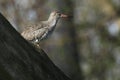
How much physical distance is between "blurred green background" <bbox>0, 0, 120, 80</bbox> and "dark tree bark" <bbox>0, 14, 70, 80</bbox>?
15314 mm

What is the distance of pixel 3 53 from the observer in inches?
159

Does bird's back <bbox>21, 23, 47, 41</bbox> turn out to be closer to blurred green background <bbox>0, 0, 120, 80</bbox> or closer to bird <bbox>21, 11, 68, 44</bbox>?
bird <bbox>21, 11, 68, 44</bbox>

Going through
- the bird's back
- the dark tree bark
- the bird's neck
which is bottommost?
the dark tree bark

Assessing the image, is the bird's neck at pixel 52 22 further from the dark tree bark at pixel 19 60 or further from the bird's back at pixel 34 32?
the dark tree bark at pixel 19 60

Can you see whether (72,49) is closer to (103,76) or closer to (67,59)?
(67,59)

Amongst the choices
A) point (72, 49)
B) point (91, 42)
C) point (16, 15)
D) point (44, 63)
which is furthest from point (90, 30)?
point (44, 63)

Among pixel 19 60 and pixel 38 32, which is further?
pixel 38 32

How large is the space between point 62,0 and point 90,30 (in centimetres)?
454

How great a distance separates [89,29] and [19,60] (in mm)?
18749

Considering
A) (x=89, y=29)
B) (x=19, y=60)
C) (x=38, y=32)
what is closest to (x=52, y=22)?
(x=38, y=32)

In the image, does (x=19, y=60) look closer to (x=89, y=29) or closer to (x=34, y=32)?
(x=34, y=32)

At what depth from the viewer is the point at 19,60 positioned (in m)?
4.09

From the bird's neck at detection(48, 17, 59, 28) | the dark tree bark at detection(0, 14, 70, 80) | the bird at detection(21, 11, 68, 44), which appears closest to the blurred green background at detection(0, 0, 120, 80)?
the bird's neck at detection(48, 17, 59, 28)

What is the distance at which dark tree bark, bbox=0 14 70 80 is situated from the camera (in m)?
3.99
